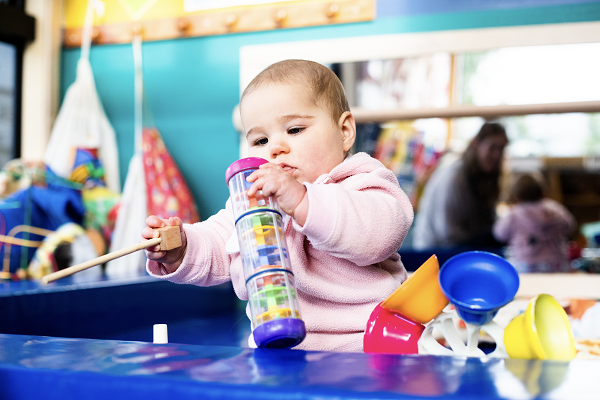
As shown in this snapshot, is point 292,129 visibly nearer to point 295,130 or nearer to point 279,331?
point 295,130

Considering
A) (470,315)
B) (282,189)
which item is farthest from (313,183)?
(470,315)

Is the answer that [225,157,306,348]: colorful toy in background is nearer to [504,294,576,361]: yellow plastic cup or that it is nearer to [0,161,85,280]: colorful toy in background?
[504,294,576,361]: yellow plastic cup

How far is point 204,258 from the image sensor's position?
0.85 metres

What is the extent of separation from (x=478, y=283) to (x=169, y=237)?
40cm

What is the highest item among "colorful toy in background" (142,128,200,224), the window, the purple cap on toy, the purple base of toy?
the window

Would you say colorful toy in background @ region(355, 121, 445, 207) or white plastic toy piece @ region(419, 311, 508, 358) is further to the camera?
colorful toy in background @ region(355, 121, 445, 207)

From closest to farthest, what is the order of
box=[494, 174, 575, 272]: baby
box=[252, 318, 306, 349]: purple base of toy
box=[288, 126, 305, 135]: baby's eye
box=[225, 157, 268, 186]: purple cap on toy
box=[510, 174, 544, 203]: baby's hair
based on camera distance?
box=[252, 318, 306, 349]: purple base of toy
box=[225, 157, 268, 186]: purple cap on toy
box=[288, 126, 305, 135]: baby's eye
box=[494, 174, 575, 272]: baby
box=[510, 174, 544, 203]: baby's hair

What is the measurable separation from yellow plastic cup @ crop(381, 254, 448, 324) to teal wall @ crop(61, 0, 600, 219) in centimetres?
161

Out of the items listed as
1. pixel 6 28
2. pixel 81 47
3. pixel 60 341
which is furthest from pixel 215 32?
pixel 60 341

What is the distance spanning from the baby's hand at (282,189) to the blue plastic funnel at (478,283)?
172mm

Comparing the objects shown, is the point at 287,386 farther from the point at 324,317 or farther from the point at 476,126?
the point at 476,126

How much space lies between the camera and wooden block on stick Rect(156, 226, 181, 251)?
70 cm

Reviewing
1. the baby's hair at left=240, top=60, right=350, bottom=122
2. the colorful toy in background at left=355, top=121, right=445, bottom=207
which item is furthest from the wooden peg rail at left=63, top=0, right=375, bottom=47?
the baby's hair at left=240, top=60, right=350, bottom=122

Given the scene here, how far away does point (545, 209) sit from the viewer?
3660 mm
